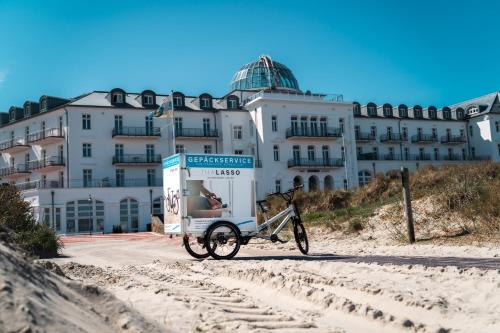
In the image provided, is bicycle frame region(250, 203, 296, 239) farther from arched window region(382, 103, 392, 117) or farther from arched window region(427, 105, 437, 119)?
arched window region(427, 105, 437, 119)

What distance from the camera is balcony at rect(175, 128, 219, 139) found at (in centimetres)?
5238

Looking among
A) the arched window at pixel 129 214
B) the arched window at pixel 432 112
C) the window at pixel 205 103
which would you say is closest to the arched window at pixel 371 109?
the arched window at pixel 432 112

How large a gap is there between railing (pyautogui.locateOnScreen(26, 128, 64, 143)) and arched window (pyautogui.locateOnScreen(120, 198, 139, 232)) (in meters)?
9.09

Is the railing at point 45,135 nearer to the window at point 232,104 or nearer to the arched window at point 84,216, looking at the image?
the arched window at point 84,216

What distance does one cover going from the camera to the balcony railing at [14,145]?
53.8 meters

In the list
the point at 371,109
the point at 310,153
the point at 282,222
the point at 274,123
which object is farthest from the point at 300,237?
the point at 371,109

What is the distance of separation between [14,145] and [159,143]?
15.6 meters

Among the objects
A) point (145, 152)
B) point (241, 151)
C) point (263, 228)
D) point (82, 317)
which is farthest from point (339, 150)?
point (82, 317)

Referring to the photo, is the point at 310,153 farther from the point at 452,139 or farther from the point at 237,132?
the point at 452,139

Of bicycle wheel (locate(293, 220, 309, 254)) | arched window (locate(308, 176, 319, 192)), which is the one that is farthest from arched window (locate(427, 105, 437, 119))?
bicycle wheel (locate(293, 220, 309, 254))

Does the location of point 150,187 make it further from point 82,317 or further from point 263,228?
point 82,317

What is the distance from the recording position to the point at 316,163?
179 ft

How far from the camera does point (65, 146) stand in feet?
159

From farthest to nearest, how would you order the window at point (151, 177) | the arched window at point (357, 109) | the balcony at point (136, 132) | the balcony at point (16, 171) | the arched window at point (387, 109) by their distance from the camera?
the arched window at point (387, 109), the arched window at point (357, 109), the balcony at point (16, 171), the window at point (151, 177), the balcony at point (136, 132)
